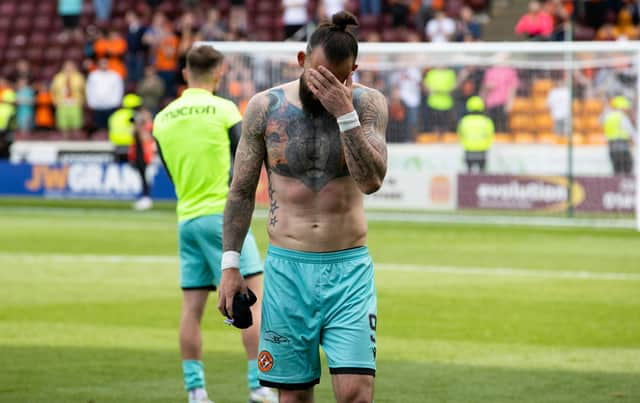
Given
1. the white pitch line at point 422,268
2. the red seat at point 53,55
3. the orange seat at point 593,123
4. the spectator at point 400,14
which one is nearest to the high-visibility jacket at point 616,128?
the orange seat at point 593,123

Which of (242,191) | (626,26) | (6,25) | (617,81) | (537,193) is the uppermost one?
(6,25)

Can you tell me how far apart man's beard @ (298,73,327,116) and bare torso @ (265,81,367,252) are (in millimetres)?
27

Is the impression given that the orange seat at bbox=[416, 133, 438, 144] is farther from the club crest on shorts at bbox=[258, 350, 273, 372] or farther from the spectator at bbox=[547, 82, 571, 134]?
the club crest on shorts at bbox=[258, 350, 273, 372]

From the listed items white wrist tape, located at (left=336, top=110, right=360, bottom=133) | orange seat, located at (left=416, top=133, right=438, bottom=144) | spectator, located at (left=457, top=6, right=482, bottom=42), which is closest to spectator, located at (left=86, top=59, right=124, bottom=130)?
spectator, located at (left=457, top=6, right=482, bottom=42)

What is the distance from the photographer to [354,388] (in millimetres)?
5746

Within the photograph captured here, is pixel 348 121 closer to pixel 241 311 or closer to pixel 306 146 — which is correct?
pixel 306 146

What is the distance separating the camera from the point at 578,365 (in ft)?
32.5

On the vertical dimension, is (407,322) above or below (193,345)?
below

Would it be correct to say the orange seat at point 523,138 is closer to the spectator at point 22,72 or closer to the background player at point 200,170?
the spectator at point 22,72

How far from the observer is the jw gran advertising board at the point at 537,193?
925 inches

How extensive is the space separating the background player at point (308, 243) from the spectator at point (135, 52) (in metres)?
28.1

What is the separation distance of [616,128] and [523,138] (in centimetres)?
177

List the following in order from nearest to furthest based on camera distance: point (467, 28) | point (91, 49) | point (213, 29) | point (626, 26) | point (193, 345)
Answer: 1. point (193, 345)
2. point (626, 26)
3. point (467, 28)
4. point (213, 29)
5. point (91, 49)

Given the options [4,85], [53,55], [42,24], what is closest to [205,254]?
[4,85]
